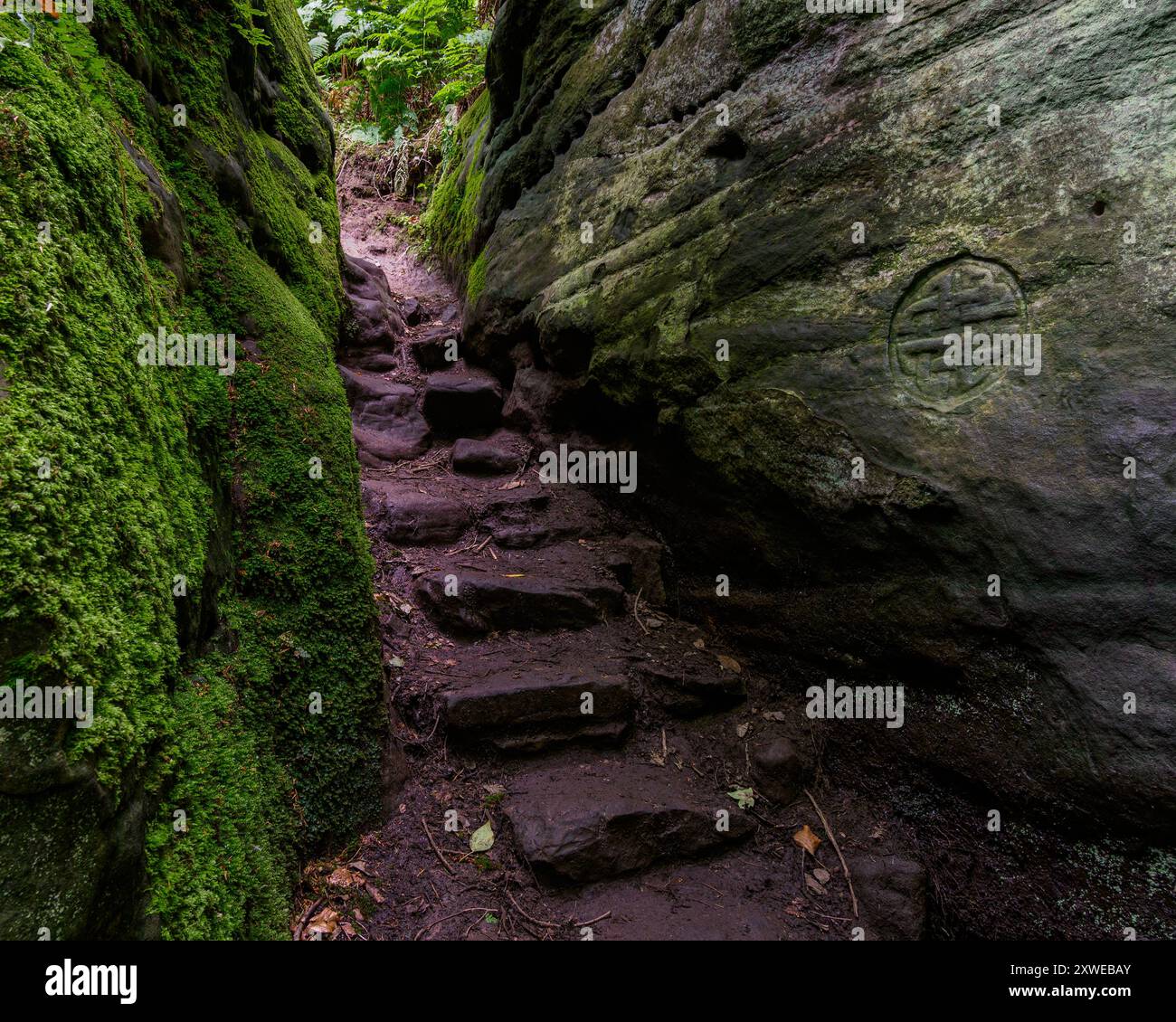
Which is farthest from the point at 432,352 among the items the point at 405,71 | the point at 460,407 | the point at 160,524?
the point at 405,71

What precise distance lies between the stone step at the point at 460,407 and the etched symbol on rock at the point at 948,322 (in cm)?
450

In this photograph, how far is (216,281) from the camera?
367cm

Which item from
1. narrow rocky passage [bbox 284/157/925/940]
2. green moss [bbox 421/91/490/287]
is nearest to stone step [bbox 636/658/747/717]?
narrow rocky passage [bbox 284/157/925/940]

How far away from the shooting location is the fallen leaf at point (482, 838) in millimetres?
3246

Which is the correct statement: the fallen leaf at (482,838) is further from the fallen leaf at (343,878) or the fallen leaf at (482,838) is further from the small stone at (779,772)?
the small stone at (779,772)

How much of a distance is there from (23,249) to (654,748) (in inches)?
151

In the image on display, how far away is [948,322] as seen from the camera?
331 centimetres

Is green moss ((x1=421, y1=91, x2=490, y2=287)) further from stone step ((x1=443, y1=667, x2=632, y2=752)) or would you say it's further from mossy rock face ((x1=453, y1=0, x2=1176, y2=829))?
stone step ((x1=443, y1=667, x2=632, y2=752))

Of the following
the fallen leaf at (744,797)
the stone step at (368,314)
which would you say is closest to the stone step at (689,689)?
the fallen leaf at (744,797)

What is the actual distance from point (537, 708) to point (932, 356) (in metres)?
3.07

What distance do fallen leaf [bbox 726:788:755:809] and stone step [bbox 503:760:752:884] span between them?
0.05 meters

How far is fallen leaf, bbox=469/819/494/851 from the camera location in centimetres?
325
